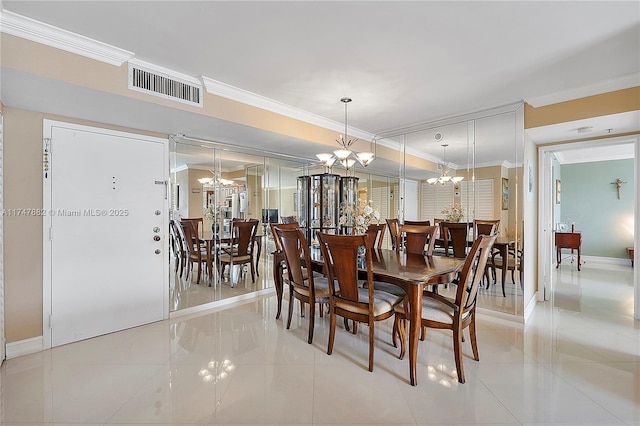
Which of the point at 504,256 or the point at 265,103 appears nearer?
the point at 265,103

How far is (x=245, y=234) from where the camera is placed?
4367 millimetres

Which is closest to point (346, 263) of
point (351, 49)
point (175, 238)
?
point (351, 49)

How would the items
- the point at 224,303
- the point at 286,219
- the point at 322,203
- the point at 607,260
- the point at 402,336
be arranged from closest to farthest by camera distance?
1. the point at 402,336
2. the point at 224,303
3. the point at 286,219
4. the point at 322,203
5. the point at 607,260

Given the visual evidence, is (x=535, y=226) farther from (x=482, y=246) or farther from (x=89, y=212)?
(x=89, y=212)

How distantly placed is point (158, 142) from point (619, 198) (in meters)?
9.22

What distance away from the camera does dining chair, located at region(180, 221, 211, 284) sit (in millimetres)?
3758

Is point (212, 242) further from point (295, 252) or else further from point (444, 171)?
point (444, 171)

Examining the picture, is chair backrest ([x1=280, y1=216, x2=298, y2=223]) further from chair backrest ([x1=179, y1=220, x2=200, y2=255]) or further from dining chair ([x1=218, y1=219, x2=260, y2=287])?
chair backrest ([x1=179, y1=220, x2=200, y2=255])

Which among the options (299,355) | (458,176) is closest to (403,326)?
(299,355)

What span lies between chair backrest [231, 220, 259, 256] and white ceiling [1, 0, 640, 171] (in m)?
1.41

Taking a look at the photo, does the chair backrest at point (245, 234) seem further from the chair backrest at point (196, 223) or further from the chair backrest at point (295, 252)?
the chair backrest at point (295, 252)

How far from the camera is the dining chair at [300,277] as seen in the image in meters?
2.81

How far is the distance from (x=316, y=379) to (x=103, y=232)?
8.44 ft

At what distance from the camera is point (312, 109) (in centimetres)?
371
